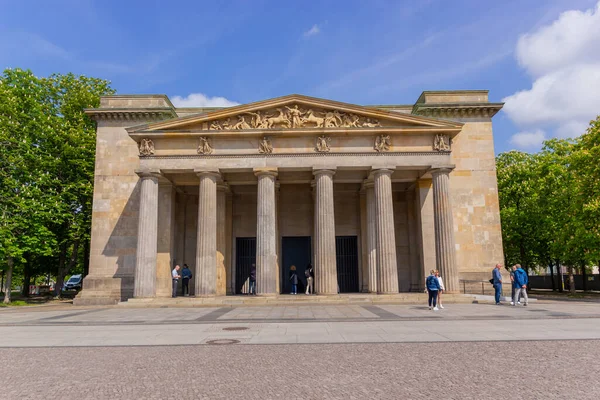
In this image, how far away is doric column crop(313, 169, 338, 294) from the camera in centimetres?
2606

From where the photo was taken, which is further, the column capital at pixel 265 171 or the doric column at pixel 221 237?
the doric column at pixel 221 237

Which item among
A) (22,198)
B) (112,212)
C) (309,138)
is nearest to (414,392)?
(309,138)

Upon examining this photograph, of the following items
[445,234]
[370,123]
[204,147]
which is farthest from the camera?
[370,123]

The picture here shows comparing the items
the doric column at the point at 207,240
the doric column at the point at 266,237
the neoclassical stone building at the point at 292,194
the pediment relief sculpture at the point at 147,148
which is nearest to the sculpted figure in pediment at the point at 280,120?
the neoclassical stone building at the point at 292,194

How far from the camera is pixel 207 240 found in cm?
2692

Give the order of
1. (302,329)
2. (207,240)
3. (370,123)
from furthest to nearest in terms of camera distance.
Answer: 1. (370,123)
2. (207,240)
3. (302,329)

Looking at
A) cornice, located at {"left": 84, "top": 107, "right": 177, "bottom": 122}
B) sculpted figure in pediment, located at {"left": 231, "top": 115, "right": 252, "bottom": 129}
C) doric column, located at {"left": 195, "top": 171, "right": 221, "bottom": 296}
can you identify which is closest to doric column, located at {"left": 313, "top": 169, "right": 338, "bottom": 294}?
sculpted figure in pediment, located at {"left": 231, "top": 115, "right": 252, "bottom": 129}

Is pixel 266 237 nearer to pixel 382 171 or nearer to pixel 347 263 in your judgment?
pixel 382 171

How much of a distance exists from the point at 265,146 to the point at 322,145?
3.58 m

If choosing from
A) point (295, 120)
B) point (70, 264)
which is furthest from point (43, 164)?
point (295, 120)

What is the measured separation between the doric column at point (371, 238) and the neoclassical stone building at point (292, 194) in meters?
0.11

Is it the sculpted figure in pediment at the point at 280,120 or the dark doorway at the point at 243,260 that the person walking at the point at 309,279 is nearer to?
the dark doorway at the point at 243,260

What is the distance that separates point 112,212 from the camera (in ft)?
106

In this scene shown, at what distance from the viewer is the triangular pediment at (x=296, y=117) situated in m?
27.5
